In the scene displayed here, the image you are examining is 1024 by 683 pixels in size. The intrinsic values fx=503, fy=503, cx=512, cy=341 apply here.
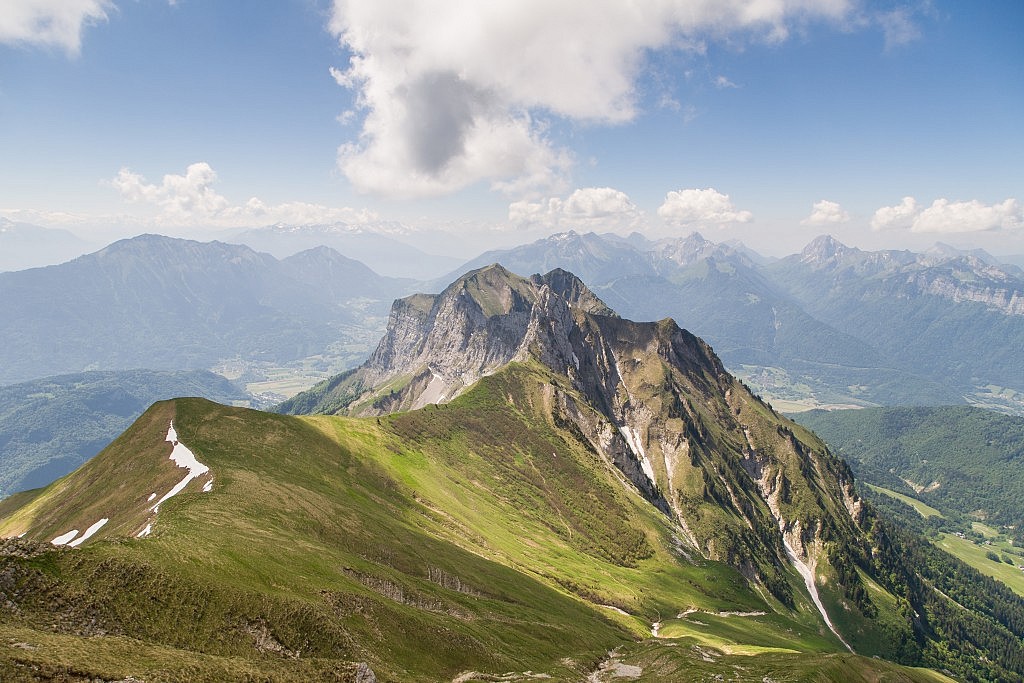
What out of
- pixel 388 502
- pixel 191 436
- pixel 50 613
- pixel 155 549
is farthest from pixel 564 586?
pixel 50 613

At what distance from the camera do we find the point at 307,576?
6606 centimetres

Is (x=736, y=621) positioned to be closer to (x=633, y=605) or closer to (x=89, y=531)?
(x=633, y=605)

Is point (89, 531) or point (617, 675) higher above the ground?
point (89, 531)

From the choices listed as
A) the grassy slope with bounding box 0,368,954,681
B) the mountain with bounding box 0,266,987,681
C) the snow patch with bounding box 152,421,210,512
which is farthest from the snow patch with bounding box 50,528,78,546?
the snow patch with bounding box 152,421,210,512

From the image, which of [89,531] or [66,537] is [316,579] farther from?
[66,537]

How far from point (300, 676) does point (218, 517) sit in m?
40.5

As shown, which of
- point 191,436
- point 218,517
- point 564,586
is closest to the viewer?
point 218,517

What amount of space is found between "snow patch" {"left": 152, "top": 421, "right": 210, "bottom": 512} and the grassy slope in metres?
1.95

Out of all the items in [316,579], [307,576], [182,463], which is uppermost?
[182,463]

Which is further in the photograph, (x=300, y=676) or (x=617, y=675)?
(x=617, y=675)

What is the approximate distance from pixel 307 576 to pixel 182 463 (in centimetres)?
4934

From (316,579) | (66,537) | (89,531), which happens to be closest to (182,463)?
(89,531)

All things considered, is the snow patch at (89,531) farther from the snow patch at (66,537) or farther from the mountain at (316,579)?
the snow patch at (66,537)

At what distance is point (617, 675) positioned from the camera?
88562mm
